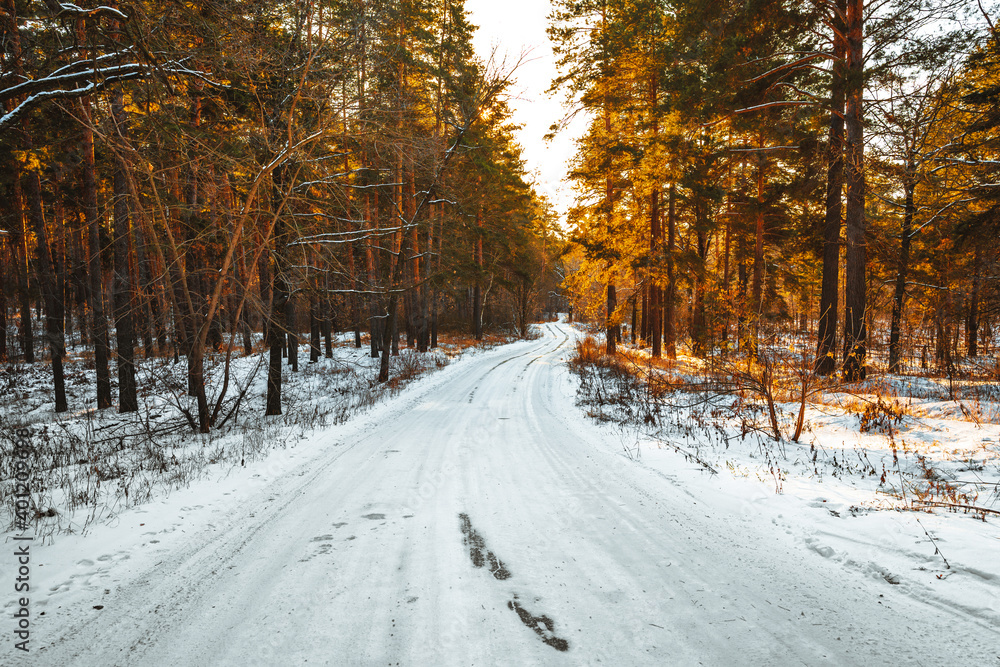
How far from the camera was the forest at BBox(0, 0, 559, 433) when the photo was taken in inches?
215

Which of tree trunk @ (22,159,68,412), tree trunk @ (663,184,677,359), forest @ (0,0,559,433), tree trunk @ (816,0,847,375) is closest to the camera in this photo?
forest @ (0,0,559,433)

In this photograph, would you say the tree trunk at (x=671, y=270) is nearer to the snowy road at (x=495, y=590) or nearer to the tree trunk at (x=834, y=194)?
the tree trunk at (x=834, y=194)

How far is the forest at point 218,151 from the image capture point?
5.45 metres

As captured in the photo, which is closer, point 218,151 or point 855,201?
point 218,151

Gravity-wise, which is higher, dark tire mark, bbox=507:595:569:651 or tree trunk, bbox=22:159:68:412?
tree trunk, bbox=22:159:68:412

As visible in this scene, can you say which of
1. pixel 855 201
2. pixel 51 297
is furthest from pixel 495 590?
pixel 51 297

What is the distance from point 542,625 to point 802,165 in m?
15.4

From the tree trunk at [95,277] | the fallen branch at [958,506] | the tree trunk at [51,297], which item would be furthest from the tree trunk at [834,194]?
the tree trunk at [51,297]

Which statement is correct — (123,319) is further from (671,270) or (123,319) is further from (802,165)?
(802,165)

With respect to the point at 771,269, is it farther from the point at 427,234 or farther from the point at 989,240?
the point at 427,234

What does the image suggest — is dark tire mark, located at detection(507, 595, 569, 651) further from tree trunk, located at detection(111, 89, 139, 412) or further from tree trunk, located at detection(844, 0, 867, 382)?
tree trunk, located at detection(111, 89, 139, 412)

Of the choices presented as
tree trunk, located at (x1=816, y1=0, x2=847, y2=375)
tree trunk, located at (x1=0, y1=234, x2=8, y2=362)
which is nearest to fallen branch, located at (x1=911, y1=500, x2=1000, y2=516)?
tree trunk, located at (x1=816, y1=0, x2=847, y2=375)

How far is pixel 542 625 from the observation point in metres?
2.59

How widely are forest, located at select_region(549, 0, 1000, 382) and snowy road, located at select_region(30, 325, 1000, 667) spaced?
4.27 metres
